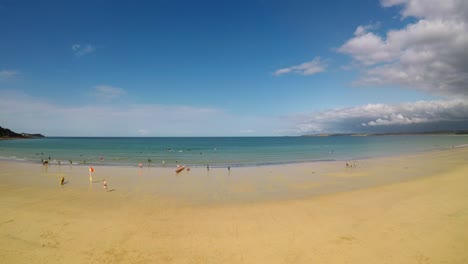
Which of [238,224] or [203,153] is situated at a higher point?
[203,153]

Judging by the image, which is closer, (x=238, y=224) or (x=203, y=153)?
(x=238, y=224)

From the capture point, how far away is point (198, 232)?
11250mm

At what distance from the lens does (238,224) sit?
12172 mm

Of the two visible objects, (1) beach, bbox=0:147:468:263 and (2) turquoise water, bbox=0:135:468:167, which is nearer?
(1) beach, bbox=0:147:468:263

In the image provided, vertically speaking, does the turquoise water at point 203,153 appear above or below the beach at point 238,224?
above

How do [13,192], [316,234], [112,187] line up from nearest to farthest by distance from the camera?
1. [316,234]
2. [13,192]
3. [112,187]

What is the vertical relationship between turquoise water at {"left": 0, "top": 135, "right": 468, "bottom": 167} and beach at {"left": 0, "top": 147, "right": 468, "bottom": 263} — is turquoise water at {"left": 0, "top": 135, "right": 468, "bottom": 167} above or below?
above

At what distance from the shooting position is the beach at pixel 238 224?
9.22 m

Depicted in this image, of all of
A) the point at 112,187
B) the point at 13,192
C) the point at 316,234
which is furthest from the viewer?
the point at 112,187

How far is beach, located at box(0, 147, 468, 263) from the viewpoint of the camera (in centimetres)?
922

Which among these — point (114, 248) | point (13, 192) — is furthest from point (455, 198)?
point (13, 192)

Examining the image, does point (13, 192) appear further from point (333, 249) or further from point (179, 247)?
point (333, 249)

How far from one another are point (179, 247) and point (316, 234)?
18.7 ft

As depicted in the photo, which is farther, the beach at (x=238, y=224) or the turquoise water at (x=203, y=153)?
the turquoise water at (x=203, y=153)
